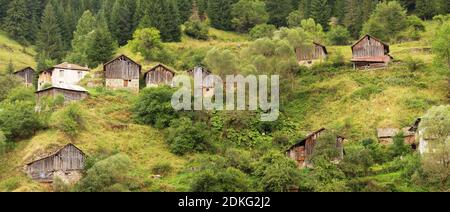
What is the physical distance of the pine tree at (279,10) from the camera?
11488 cm

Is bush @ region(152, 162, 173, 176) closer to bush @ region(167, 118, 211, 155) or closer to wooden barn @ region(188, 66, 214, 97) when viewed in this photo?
bush @ region(167, 118, 211, 155)

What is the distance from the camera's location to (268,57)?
80062mm

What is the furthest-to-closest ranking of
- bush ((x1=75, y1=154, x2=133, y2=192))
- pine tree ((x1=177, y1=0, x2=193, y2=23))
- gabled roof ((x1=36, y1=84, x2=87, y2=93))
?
pine tree ((x1=177, y1=0, x2=193, y2=23)) → gabled roof ((x1=36, y1=84, x2=87, y2=93)) → bush ((x1=75, y1=154, x2=133, y2=192))

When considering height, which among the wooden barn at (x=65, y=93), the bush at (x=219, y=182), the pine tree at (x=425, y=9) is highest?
the pine tree at (x=425, y=9)

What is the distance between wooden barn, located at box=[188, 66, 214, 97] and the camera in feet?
263

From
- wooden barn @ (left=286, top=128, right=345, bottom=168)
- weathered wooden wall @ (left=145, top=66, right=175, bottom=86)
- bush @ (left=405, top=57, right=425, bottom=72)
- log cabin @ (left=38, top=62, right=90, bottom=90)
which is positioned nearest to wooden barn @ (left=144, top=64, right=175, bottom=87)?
weathered wooden wall @ (left=145, top=66, right=175, bottom=86)

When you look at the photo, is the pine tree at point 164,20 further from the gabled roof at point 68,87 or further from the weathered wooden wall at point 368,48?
the weathered wooden wall at point 368,48

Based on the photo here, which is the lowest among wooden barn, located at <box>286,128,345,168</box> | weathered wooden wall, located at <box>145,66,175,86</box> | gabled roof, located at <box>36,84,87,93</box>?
wooden barn, located at <box>286,128,345,168</box>

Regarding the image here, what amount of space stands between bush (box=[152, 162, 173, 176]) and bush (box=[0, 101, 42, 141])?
1013 centimetres

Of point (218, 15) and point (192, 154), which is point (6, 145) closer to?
point (192, 154)

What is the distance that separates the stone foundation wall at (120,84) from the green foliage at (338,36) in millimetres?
27644

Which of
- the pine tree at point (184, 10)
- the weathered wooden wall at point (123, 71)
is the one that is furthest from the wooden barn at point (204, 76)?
the pine tree at point (184, 10)
